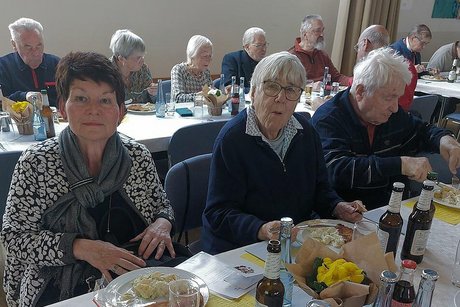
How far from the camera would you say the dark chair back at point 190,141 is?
251 cm

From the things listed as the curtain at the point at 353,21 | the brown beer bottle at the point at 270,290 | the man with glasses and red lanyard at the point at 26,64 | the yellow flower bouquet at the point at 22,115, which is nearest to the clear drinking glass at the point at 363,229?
the brown beer bottle at the point at 270,290

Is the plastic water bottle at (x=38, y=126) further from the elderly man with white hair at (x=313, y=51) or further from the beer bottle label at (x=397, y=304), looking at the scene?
the elderly man with white hair at (x=313, y=51)

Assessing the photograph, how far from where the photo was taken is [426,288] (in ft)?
3.19

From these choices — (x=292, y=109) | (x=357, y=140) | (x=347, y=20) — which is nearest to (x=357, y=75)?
(x=357, y=140)

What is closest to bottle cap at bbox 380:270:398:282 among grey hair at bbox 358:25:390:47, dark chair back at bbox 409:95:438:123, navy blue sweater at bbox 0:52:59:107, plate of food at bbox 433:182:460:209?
plate of food at bbox 433:182:460:209

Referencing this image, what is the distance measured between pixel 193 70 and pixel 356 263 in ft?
9.92

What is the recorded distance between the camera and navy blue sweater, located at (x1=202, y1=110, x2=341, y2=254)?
66.7 inches

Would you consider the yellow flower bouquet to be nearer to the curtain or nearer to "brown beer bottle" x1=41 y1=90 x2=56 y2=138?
"brown beer bottle" x1=41 y1=90 x2=56 y2=138

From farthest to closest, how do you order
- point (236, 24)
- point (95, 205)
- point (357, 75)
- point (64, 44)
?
1. point (236, 24)
2. point (64, 44)
3. point (357, 75)
4. point (95, 205)

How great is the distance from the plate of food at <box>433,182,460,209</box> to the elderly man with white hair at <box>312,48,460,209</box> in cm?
11

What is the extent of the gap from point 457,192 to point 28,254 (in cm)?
176

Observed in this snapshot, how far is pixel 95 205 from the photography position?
156 cm

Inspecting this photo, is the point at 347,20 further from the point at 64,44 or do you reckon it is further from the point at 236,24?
the point at 64,44

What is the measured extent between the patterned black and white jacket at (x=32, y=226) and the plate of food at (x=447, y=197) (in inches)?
58.7
